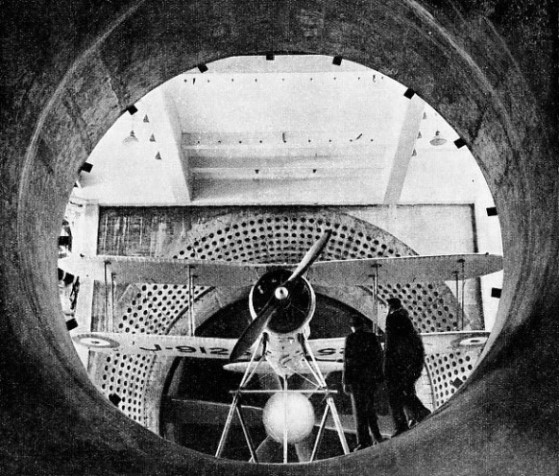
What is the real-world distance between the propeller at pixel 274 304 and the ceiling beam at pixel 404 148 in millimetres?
2209

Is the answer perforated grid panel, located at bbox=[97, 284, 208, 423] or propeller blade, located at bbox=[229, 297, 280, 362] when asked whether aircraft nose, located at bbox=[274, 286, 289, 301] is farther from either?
perforated grid panel, located at bbox=[97, 284, 208, 423]

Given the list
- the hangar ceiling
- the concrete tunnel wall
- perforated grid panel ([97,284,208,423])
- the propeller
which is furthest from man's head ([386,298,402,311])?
perforated grid panel ([97,284,208,423])

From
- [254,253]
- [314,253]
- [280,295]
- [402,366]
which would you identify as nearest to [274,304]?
[280,295]

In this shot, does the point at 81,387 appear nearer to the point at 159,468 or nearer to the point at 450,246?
the point at 159,468

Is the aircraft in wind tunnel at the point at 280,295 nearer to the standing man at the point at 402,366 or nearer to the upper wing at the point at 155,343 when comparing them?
the upper wing at the point at 155,343

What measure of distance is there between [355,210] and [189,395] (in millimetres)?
4405

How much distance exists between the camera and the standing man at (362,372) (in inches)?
229

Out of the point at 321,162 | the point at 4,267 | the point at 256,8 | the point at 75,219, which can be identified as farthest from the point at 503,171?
the point at 75,219

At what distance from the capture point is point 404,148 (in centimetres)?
945

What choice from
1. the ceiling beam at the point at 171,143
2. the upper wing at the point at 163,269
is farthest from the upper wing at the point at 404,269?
the ceiling beam at the point at 171,143

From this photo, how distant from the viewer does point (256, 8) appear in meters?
3.99

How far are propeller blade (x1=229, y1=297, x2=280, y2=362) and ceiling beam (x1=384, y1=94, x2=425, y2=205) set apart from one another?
3.12 metres

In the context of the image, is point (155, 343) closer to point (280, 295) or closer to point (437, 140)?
point (280, 295)

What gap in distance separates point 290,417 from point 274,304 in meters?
2.74
